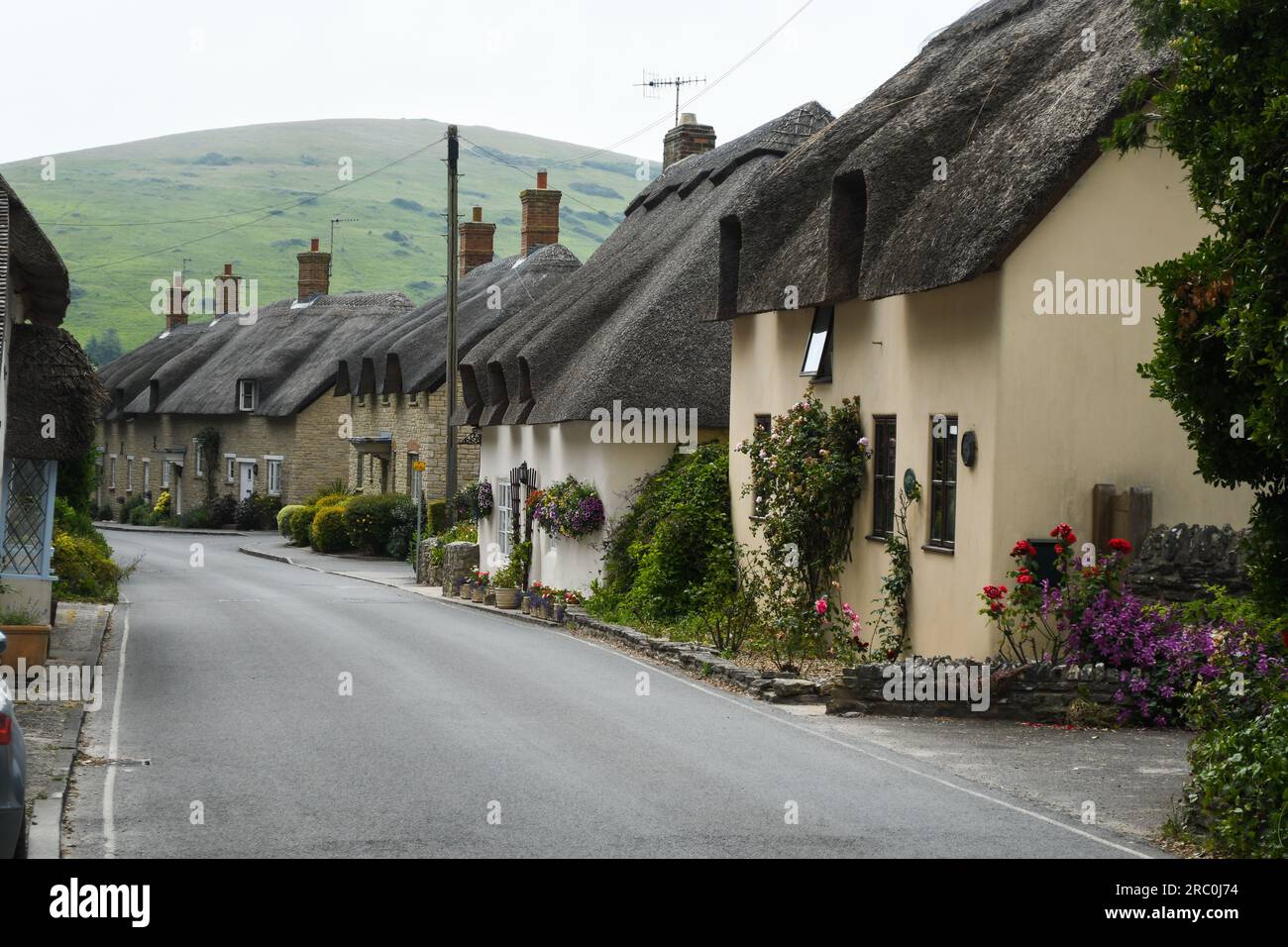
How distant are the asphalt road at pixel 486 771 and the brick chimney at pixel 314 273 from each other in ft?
149

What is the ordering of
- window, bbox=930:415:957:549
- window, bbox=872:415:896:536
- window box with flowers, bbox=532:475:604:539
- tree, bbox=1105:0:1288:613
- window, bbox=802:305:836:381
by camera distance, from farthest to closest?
window box with flowers, bbox=532:475:604:539 → window, bbox=802:305:836:381 → window, bbox=872:415:896:536 → window, bbox=930:415:957:549 → tree, bbox=1105:0:1288:613

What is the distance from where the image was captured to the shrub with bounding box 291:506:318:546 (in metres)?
47.6

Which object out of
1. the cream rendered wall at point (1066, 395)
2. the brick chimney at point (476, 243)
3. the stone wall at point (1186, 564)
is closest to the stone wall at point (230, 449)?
the brick chimney at point (476, 243)

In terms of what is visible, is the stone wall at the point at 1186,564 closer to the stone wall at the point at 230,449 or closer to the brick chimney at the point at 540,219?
the brick chimney at the point at 540,219

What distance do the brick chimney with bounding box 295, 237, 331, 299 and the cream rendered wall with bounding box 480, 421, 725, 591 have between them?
32.6m

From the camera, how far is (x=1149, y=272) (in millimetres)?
8453

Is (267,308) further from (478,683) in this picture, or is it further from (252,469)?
(478,683)

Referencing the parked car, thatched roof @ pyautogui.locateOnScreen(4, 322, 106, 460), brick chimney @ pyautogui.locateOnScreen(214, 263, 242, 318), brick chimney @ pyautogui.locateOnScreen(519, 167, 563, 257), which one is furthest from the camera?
brick chimney @ pyautogui.locateOnScreen(214, 263, 242, 318)

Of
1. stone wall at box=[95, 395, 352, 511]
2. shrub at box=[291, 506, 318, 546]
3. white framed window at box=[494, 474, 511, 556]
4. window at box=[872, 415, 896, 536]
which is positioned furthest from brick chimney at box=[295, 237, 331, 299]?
window at box=[872, 415, 896, 536]

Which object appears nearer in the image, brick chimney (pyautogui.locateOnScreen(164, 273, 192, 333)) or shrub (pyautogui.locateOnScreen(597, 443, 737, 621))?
shrub (pyautogui.locateOnScreen(597, 443, 737, 621))

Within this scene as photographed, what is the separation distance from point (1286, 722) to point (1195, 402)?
69.8 inches

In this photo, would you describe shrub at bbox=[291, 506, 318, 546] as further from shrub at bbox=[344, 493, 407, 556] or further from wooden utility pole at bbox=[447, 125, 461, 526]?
wooden utility pole at bbox=[447, 125, 461, 526]

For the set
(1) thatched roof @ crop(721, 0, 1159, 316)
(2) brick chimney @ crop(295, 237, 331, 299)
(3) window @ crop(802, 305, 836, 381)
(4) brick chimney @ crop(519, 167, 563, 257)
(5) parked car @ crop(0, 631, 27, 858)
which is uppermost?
(2) brick chimney @ crop(295, 237, 331, 299)

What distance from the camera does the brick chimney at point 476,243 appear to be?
47.6m
